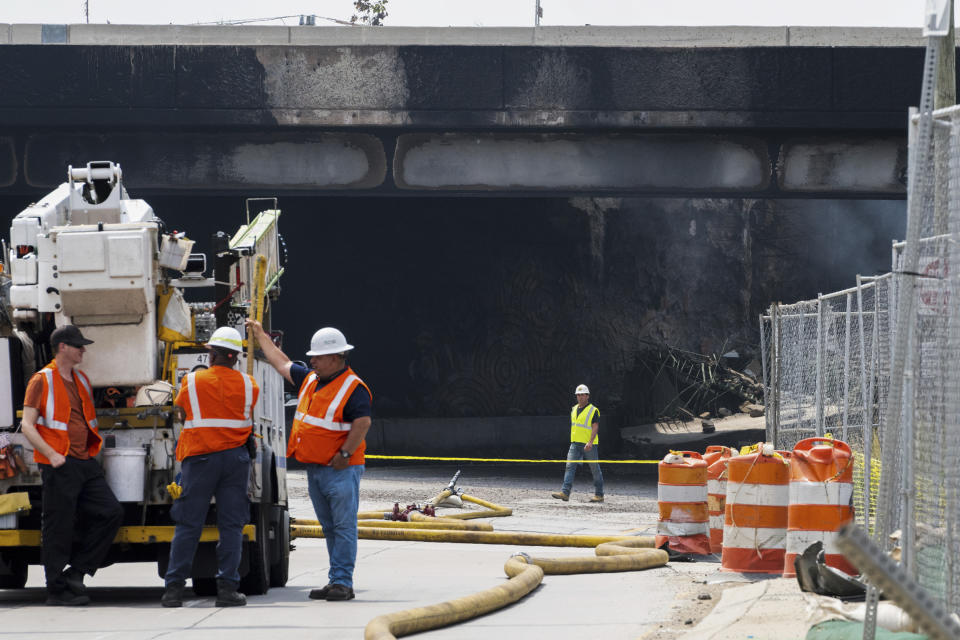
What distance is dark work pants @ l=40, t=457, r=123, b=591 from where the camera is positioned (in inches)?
377

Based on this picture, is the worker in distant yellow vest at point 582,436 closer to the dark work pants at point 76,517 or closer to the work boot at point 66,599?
the dark work pants at point 76,517

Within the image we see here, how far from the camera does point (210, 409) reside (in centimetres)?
958

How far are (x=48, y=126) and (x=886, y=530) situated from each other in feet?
66.1

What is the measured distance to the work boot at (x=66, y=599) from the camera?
9.59m

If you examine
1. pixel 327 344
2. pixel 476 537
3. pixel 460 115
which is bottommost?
pixel 476 537

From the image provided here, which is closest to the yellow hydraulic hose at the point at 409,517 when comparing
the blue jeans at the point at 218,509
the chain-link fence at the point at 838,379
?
the chain-link fence at the point at 838,379

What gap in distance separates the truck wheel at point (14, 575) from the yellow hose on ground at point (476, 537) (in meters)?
3.60

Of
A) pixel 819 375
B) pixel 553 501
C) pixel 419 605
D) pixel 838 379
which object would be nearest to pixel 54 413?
pixel 419 605

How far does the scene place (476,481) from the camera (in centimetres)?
2653

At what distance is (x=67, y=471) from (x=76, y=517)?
1.29ft

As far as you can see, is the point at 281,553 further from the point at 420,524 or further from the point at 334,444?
the point at 420,524

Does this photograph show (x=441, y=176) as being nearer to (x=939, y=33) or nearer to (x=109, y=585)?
(x=109, y=585)

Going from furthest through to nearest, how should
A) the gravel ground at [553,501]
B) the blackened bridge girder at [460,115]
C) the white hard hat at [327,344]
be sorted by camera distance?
the blackened bridge girder at [460,115], the gravel ground at [553,501], the white hard hat at [327,344]

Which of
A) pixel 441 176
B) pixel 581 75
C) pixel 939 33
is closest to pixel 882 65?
pixel 581 75
